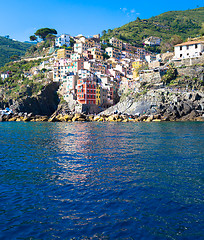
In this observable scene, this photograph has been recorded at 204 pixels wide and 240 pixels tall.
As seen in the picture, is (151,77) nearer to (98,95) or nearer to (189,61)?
(189,61)

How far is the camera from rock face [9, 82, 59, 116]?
89.7 metres

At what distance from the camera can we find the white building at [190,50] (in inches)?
3091

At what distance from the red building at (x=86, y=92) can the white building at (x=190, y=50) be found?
113 feet

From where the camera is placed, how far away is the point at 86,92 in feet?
288

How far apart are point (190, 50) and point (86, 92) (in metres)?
41.3

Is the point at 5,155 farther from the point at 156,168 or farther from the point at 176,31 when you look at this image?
the point at 176,31

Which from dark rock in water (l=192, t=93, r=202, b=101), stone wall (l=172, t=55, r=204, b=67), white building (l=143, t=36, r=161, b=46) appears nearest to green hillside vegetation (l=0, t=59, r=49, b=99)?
stone wall (l=172, t=55, r=204, b=67)

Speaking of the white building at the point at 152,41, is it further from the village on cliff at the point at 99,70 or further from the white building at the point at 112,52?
the white building at the point at 112,52

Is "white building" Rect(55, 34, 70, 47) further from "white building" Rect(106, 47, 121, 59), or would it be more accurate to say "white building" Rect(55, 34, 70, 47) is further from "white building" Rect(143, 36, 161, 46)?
"white building" Rect(143, 36, 161, 46)

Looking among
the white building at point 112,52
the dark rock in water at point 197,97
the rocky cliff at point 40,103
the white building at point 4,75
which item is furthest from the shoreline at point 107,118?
the white building at point 112,52

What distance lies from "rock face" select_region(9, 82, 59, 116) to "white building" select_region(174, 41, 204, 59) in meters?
53.6

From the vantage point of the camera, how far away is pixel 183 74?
75625 mm

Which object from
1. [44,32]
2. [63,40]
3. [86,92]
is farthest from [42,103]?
[44,32]

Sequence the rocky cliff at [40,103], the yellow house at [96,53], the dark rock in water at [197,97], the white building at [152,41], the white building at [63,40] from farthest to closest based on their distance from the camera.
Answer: the white building at [152,41] < the white building at [63,40] < the yellow house at [96,53] < the rocky cliff at [40,103] < the dark rock in water at [197,97]
